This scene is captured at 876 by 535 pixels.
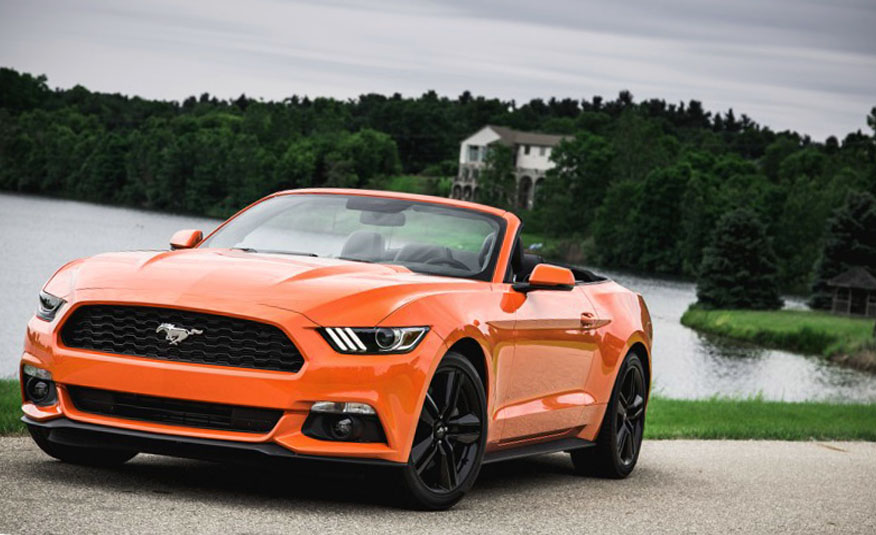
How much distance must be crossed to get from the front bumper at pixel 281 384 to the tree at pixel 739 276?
85.0m

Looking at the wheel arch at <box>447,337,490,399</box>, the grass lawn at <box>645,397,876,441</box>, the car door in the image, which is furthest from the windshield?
the grass lawn at <box>645,397,876,441</box>

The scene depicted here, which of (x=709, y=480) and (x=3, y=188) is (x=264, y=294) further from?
(x=3, y=188)

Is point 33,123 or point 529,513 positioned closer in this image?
point 529,513

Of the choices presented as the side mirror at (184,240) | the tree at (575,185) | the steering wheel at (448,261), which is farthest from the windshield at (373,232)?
the tree at (575,185)

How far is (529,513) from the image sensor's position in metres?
7.05

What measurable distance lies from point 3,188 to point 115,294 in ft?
416

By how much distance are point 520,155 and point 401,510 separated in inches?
6869

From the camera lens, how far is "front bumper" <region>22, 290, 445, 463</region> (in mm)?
6062

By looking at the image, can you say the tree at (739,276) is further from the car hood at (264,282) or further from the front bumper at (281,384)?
the front bumper at (281,384)

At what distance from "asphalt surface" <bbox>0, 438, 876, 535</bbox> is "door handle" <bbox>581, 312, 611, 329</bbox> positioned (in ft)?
3.34

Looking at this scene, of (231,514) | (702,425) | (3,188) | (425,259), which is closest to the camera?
(231,514)

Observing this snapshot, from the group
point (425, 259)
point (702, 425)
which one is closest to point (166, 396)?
point (425, 259)

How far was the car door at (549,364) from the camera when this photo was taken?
755 centimetres

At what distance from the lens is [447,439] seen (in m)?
6.78
